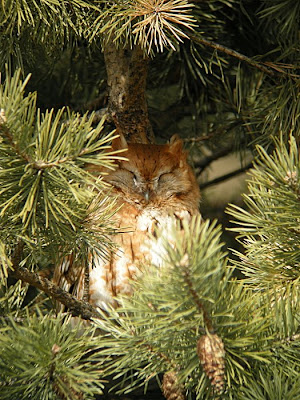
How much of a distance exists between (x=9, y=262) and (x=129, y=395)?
2.58 ft

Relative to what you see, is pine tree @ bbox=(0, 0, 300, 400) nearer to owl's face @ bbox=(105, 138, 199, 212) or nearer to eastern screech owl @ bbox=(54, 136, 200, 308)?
eastern screech owl @ bbox=(54, 136, 200, 308)

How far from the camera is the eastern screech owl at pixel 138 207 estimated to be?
1.95 m

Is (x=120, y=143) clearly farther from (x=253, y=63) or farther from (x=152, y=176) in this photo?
(x=253, y=63)

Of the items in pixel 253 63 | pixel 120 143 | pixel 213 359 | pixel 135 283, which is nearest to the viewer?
pixel 213 359

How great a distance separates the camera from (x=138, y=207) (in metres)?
2.08

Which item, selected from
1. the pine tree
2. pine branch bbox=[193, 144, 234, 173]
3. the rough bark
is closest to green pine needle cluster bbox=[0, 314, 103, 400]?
the pine tree

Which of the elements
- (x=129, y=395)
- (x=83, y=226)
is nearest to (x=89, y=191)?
(x=83, y=226)

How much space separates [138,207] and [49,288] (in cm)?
71

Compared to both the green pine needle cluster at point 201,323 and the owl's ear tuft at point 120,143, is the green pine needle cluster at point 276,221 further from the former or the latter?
the owl's ear tuft at point 120,143

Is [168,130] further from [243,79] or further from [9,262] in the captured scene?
[9,262]

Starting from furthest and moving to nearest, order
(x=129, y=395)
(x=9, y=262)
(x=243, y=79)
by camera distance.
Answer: (x=243, y=79), (x=129, y=395), (x=9, y=262)

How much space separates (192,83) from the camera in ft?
8.23

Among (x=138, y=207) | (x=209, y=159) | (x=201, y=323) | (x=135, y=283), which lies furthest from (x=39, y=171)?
(x=209, y=159)

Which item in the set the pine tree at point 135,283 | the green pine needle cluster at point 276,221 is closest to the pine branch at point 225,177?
the pine tree at point 135,283
